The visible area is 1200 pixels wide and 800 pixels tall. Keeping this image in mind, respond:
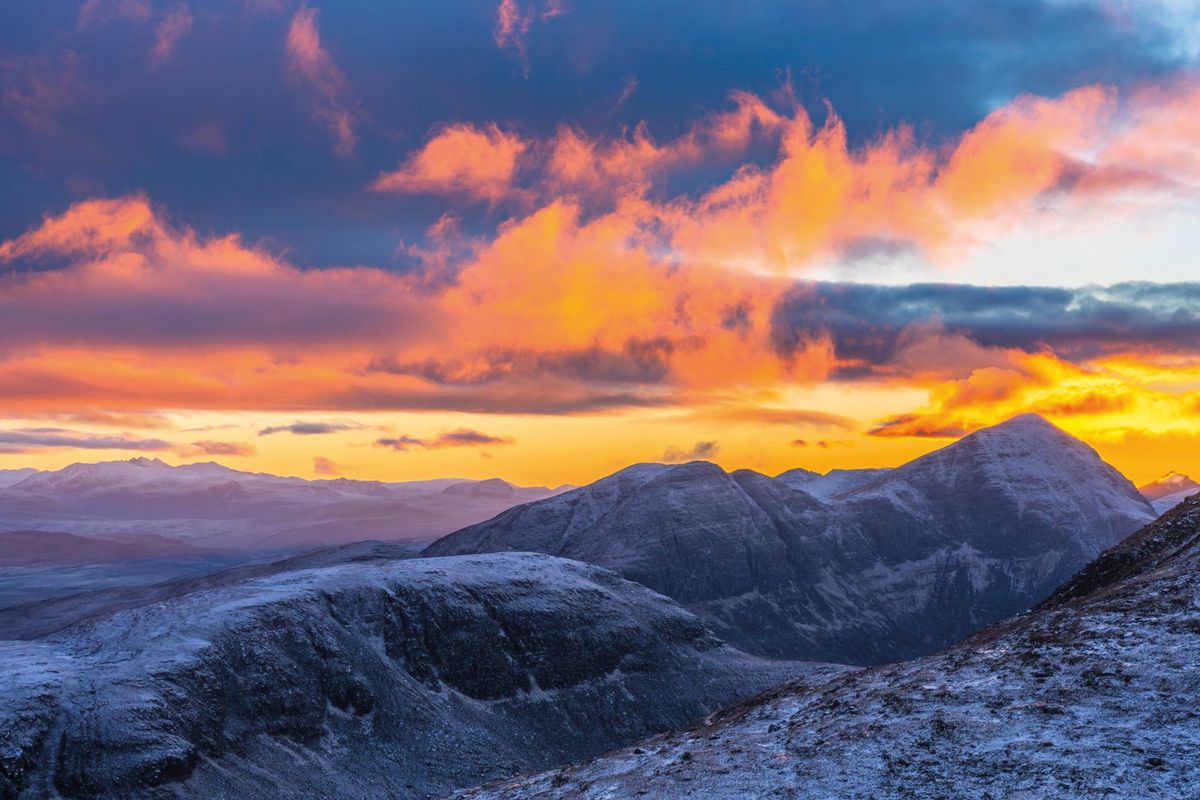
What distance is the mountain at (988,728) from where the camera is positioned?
37031 millimetres

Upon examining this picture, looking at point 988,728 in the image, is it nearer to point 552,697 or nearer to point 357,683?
point 357,683

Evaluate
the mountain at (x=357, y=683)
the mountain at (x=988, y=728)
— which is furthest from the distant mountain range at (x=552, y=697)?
the mountain at (x=357, y=683)

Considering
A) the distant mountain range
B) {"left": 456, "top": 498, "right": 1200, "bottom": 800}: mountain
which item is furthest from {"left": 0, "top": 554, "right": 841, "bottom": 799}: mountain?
{"left": 456, "top": 498, "right": 1200, "bottom": 800}: mountain

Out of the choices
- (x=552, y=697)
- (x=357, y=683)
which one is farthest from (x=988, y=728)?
(x=552, y=697)

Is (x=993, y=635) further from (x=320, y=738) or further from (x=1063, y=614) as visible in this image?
(x=320, y=738)

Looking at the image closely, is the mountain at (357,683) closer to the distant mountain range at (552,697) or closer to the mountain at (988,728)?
the distant mountain range at (552,697)

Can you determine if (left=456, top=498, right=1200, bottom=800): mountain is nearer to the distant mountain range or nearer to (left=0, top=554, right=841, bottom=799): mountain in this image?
the distant mountain range

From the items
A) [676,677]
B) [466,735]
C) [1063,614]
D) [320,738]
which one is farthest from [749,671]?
[1063,614]

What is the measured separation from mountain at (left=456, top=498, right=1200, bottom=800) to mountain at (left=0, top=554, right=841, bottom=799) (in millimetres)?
29026

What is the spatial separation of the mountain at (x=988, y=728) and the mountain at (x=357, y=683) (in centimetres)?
2903

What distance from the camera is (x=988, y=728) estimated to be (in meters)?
42.0

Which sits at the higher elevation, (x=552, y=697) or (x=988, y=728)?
(x=988, y=728)

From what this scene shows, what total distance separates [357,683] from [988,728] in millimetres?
111773

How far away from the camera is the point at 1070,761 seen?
37000 millimetres
